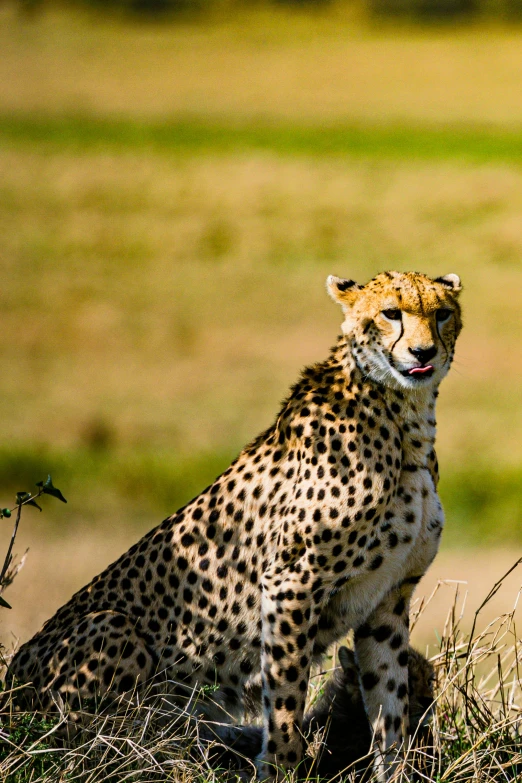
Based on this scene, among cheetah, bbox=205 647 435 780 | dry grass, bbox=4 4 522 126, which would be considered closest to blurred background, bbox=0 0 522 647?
dry grass, bbox=4 4 522 126

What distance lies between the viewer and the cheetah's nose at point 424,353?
312 cm

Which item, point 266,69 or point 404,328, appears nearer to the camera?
point 404,328

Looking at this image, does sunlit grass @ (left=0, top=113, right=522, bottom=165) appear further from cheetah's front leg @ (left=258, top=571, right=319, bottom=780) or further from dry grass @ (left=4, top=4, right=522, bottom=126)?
cheetah's front leg @ (left=258, top=571, right=319, bottom=780)

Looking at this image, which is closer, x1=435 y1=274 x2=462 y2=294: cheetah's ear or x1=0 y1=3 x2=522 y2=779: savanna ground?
x1=435 y1=274 x2=462 y2=294: cheetah's ear

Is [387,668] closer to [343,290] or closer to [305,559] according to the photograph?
[305,559]

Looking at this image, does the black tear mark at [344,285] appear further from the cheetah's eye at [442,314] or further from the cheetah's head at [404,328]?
the cheetah's eye at [442,314]

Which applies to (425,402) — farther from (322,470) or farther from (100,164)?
(100,164)

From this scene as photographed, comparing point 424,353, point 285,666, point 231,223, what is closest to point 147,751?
point 285,666

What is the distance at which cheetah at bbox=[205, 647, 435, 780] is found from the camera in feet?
11.3

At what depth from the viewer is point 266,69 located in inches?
587

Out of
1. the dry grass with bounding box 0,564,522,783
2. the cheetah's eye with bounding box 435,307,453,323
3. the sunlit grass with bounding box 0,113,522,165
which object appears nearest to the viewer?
the dry grass with bounding box 0,564,522,783

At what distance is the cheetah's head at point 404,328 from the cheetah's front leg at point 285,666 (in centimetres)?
54

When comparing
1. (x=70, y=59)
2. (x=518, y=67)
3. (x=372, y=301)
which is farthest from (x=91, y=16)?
(x=372, y=301)

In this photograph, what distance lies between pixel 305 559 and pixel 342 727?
2.04 feet
